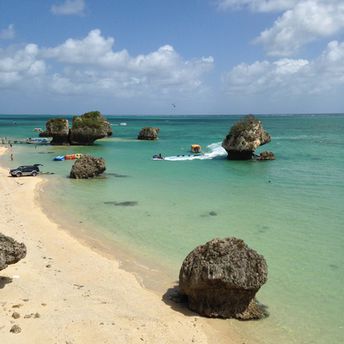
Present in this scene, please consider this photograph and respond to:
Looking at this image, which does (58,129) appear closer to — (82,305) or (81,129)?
(81,129)

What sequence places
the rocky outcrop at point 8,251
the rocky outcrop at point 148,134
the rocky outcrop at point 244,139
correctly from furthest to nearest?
the rocky outcrop at point 148,134
the rocky outcrop at point 244,139
the rocky outcrop at point 8,251

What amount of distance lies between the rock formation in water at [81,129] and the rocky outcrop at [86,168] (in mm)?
37007

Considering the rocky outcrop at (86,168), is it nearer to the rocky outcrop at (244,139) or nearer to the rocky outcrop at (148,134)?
the rocky outcrop at (244,139)

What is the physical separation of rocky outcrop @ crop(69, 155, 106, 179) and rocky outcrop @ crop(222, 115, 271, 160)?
19.9 meters

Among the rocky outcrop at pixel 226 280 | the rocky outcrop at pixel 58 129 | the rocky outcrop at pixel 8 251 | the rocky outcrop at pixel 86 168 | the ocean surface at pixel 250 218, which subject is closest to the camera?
the rocky outcrop at pixel 226 280

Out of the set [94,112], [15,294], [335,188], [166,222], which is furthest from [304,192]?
[94,112]

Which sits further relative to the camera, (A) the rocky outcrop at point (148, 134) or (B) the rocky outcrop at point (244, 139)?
(A) the rocky outcrop at point (148, 134)

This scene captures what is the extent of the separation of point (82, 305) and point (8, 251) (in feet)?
10.3

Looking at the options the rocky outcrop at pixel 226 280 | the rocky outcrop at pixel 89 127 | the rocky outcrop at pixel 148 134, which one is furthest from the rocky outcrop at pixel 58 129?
the rocky outcrop at pixel 226 280

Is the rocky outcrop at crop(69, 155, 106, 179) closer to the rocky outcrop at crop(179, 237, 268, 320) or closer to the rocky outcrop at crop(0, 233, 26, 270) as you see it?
the rocky outcrop at crop(0, 233, 26, 270)

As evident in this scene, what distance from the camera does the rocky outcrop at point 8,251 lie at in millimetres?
14617

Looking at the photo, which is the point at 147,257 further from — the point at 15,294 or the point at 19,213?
the point at 19,213

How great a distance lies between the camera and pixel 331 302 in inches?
605

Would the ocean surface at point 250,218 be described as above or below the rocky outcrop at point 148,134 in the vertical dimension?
below
